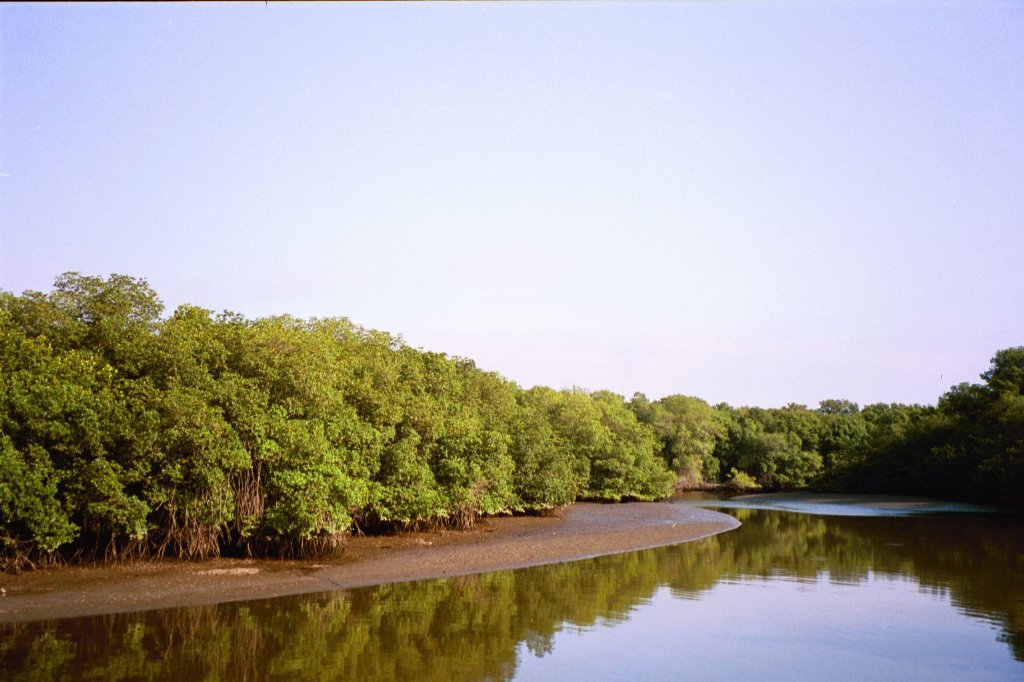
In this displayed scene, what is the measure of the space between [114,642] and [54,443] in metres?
6.92

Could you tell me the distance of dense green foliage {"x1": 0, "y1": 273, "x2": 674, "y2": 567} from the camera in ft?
69.8

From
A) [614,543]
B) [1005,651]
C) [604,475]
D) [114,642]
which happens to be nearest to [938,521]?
[604,475]

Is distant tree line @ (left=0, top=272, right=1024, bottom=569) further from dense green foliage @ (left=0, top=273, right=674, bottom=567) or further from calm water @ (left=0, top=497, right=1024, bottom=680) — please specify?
calm water @ (left=0, top=497, right=1024, bottom=680)

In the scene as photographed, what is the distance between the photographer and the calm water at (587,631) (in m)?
15.9

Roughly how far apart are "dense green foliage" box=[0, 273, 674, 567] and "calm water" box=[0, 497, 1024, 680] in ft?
13.0

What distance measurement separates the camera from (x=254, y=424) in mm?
24359

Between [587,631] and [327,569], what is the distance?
1010 centimetres

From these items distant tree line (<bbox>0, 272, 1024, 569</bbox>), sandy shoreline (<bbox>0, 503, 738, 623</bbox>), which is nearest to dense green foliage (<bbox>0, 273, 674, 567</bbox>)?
distant tree line (<bbox>0, 272, 1024, 569</bbox>)

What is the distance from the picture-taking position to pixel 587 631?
19.5 m

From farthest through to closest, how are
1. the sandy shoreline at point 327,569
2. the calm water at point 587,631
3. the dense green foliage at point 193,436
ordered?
the dense green foliage at point 193,436 → the sandy shoreline at point 327,569 → the calm water at point 587,631

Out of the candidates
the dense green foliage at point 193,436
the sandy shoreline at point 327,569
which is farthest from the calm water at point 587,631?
the dense green foliage at point 193,436

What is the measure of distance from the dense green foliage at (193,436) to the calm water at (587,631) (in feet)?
13.0

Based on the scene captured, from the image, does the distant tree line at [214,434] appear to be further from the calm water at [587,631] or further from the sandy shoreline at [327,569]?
the calm water at [587,631]

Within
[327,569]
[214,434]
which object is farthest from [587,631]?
[214,434]
